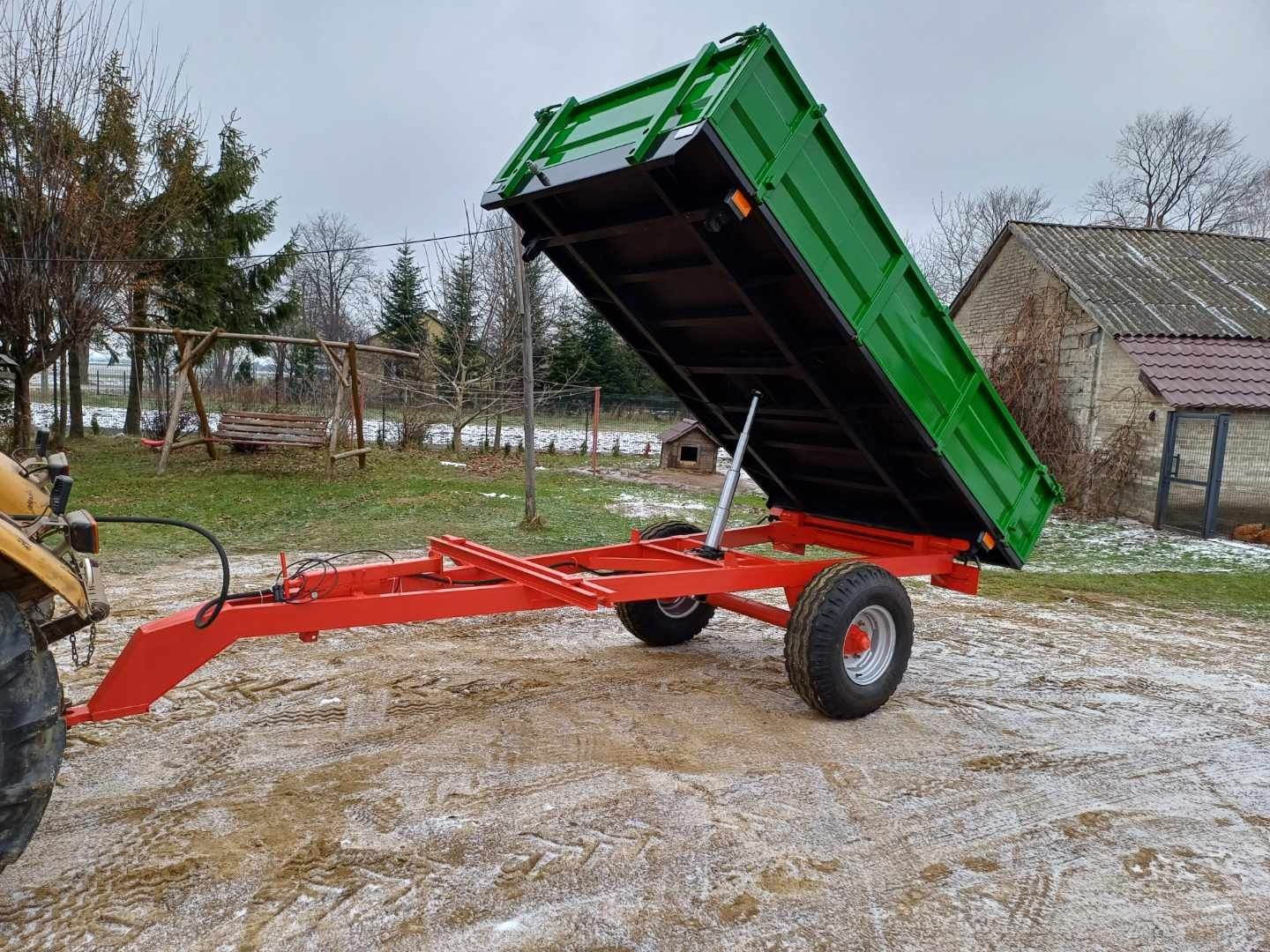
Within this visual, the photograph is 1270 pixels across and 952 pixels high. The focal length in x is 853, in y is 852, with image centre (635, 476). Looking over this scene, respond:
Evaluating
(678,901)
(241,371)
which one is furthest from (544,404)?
(678,901)

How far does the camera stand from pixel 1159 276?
1695 cm

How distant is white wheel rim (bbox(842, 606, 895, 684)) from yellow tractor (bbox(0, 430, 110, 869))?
394cm

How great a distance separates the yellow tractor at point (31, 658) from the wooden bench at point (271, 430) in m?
14.2

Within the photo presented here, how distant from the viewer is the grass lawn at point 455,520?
9492 mm

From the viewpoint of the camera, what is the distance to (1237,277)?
17391 millimetres

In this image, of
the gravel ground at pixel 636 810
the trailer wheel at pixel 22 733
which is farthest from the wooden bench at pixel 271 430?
the trailer wheel at pixel 22 733

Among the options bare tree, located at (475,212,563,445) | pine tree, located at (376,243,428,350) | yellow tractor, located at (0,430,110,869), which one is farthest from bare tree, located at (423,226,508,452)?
yellow tractor, located at (0,430,110,869)

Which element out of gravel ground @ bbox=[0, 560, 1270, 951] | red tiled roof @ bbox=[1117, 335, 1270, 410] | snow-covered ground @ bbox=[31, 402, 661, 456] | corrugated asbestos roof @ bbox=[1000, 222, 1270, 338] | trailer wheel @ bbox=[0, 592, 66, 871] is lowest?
gravel ground @ bbox=[0, 560, 1270, 951]

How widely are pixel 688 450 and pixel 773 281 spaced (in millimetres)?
15995

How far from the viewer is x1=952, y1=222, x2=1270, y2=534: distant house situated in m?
13.9

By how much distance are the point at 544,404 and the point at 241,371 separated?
42.0 feet

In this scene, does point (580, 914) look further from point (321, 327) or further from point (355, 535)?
point (321, 327)

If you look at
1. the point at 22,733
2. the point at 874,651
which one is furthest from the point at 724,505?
the point at 22,733

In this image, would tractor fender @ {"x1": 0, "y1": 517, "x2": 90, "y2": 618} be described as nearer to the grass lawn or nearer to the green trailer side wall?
the green trailer side wall
